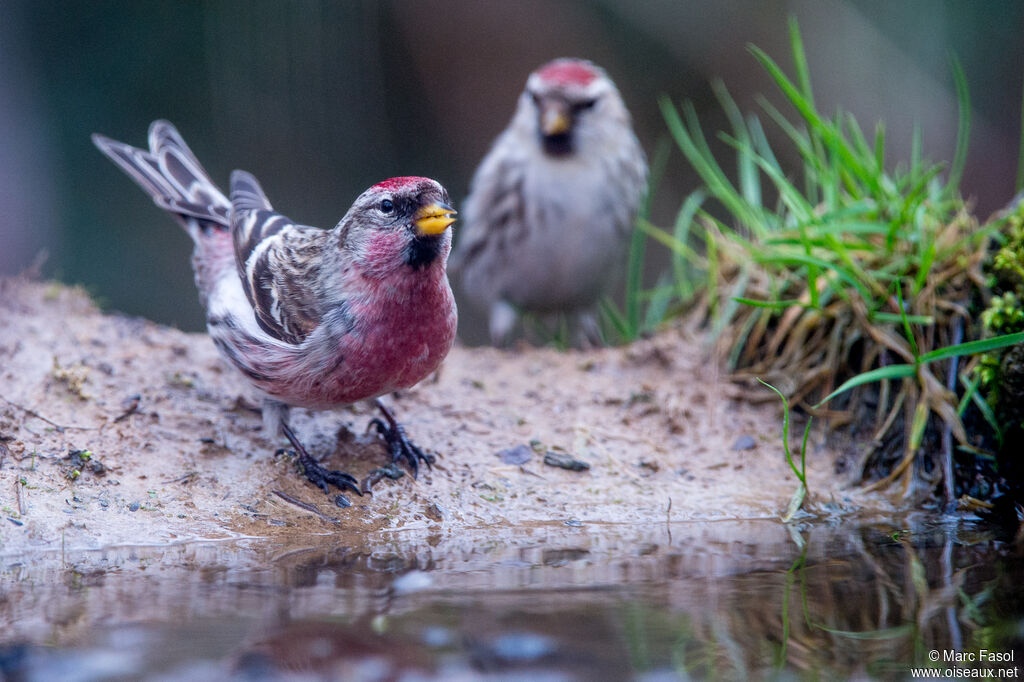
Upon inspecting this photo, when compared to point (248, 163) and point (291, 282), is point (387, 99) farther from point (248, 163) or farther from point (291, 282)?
point (291, 282)

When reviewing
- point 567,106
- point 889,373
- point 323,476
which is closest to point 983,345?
point 889,373

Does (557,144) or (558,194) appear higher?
(557,144)

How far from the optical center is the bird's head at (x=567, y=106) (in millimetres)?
5223

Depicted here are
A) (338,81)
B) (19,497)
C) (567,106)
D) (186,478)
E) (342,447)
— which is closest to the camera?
(19,497)

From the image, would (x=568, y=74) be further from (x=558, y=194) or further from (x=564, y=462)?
(x=564, y=462)

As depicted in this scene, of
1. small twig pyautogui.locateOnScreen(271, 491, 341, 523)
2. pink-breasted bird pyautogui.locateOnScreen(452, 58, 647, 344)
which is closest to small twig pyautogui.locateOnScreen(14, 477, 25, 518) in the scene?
small twig pyautogui.locateOnScreen(271, 491, 341, 523)

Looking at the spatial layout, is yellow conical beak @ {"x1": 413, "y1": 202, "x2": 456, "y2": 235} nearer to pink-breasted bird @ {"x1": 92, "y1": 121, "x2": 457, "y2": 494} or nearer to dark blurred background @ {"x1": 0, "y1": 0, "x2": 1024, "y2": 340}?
pink-breasted bird @ {"x1": 92, "y1": 121, "x2": 457, "y2": 494}

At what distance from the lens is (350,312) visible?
286cm

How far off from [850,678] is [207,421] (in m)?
2.42

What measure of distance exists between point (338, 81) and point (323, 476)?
514 cm

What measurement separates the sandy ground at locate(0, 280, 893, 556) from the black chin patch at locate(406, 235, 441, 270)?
0.77 m

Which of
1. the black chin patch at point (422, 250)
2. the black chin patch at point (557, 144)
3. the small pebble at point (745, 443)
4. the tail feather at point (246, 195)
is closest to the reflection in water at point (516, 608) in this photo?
the small pebble at point (745, 443)

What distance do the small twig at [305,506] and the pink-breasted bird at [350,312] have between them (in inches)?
4.1

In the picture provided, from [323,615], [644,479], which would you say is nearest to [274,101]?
[644,479]
